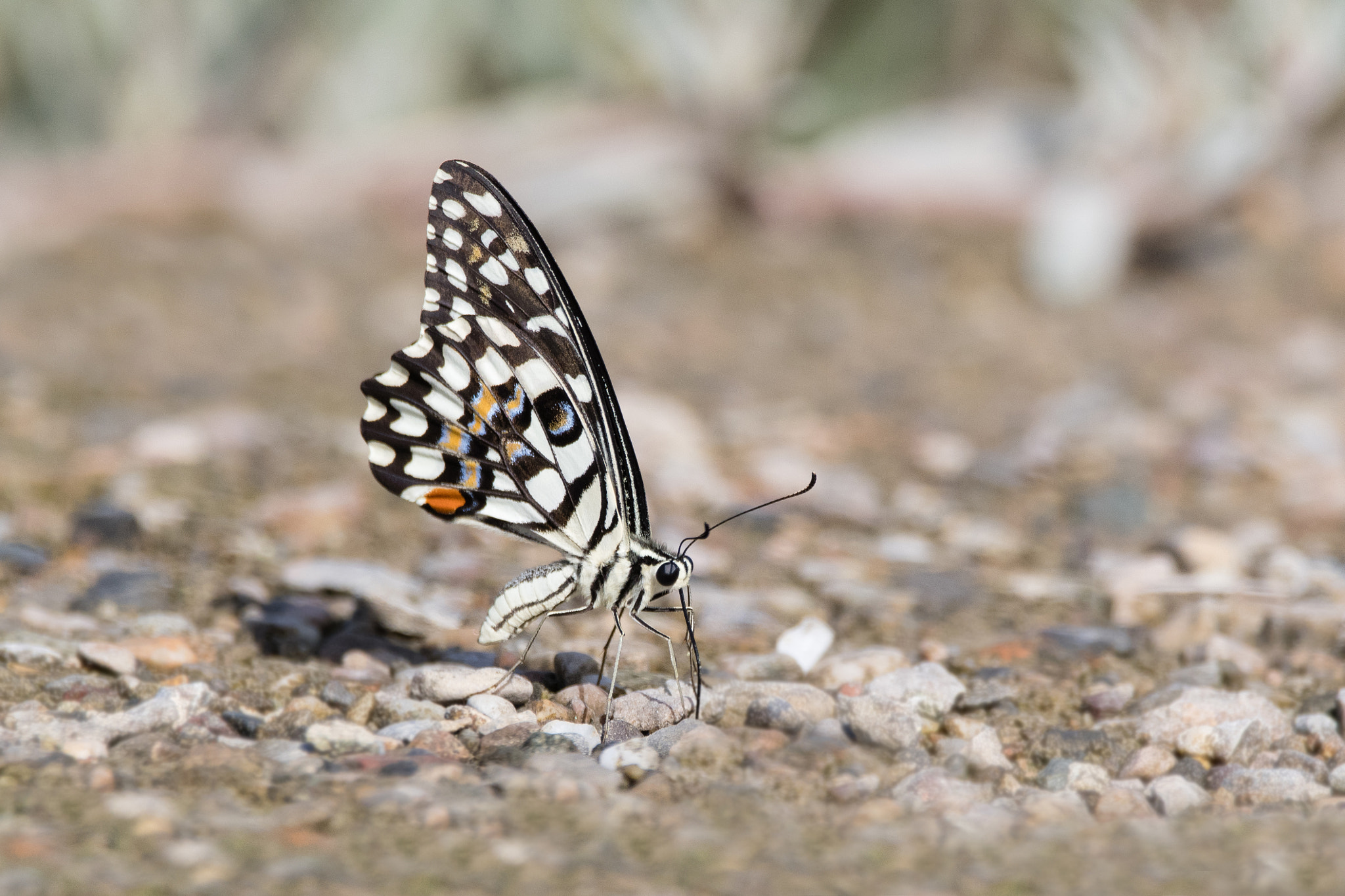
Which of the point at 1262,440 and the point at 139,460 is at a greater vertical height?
the point at 1262,440

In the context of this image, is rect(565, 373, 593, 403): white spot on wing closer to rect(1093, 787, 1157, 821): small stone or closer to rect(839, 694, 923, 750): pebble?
rect(839, 694, 923, 750): pebble

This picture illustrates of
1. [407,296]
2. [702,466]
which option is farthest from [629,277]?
[702,466]

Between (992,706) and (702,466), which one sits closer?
(992,706)

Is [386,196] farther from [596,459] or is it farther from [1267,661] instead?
[1267,661]

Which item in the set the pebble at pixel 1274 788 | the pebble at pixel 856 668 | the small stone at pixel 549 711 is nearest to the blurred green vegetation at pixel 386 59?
the pebble at pixel 856 668

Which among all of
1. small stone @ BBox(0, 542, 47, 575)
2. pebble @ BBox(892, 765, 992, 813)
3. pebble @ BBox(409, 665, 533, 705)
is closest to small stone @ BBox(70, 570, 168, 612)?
small stone @ BBox(0, 542, 47, 575)

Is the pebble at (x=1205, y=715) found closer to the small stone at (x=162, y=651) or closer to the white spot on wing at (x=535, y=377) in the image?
the white spot on wing at (x=535, y=377)
